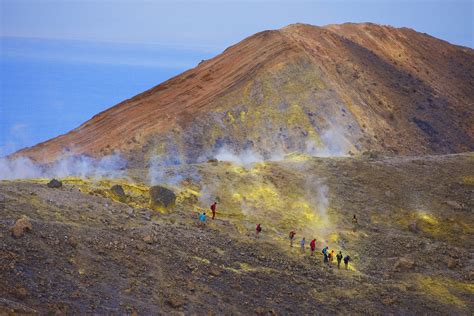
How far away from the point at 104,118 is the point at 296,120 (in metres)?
12.4

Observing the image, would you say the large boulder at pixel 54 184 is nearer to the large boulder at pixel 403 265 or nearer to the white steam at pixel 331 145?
the large boulder at pixel 403 265

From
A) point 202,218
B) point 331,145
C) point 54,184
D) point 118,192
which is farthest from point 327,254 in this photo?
point 331,145

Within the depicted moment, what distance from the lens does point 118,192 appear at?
20.3 m

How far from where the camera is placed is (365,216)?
80.1 feet

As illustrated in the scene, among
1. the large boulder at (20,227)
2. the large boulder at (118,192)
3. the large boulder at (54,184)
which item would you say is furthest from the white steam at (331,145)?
the large boulder at (20,227)

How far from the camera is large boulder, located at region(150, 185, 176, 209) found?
2030cm

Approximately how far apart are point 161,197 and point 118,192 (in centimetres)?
145

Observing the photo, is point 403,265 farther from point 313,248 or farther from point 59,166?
point 59,166

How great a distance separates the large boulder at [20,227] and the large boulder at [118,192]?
533cm

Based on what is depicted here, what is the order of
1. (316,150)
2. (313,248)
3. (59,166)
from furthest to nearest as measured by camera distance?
(316,150), (59,166), (313,248)

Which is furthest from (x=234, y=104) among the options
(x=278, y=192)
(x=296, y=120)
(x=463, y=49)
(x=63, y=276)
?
(x=463, y=49)

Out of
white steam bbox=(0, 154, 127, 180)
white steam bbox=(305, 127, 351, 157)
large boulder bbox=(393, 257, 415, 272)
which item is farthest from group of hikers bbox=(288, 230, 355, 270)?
white steam bbox=(305, 127, 351, 157)

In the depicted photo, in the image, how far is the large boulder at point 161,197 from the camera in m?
20.3

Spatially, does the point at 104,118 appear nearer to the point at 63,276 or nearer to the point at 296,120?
the point at 296,120
